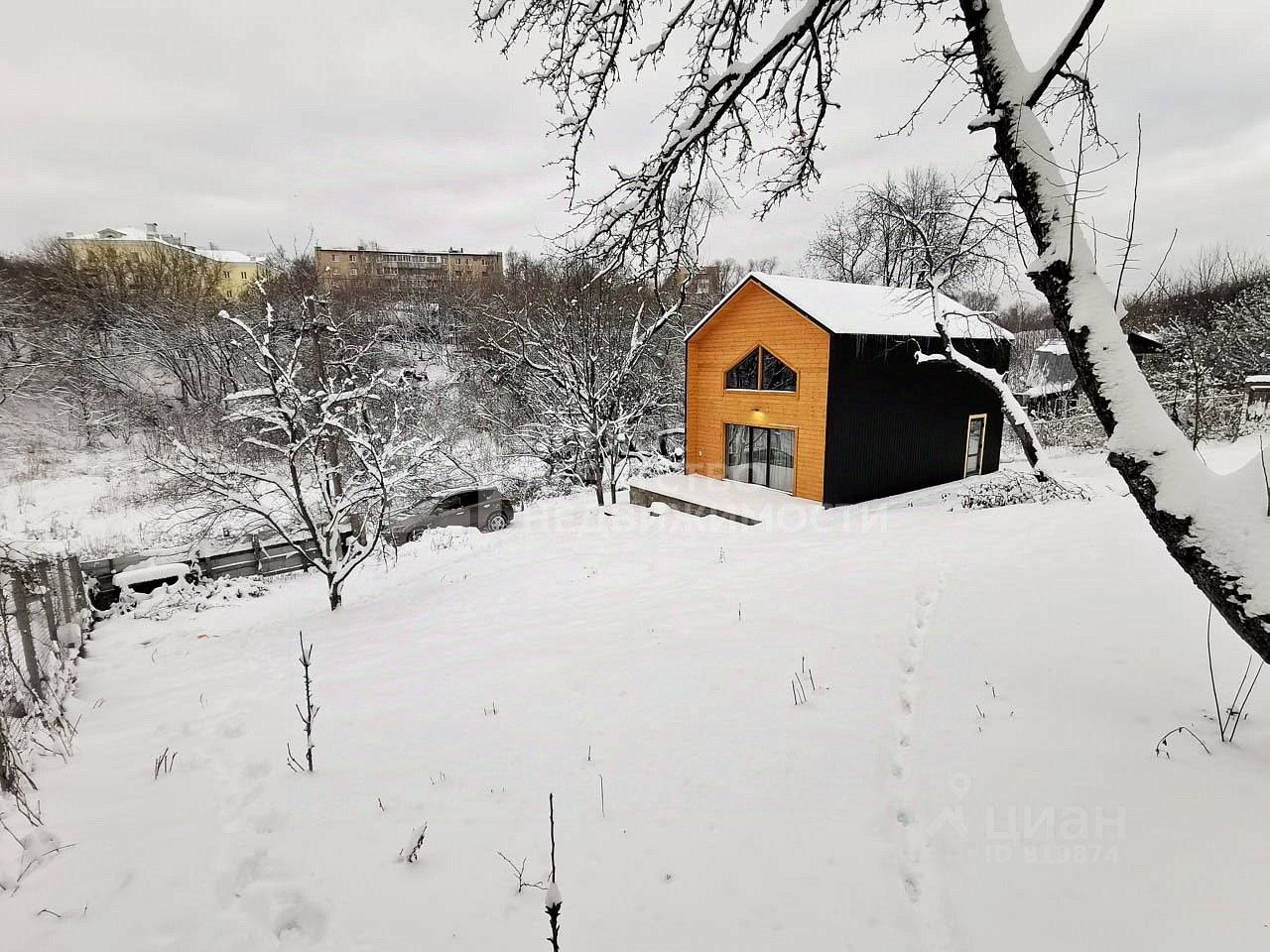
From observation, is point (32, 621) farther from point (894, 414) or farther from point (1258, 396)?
point (1258, 396)

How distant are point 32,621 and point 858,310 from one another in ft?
50.6

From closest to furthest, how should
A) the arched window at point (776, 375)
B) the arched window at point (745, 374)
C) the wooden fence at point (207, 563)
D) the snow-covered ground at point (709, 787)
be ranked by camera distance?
1. the snow-covered ground at point (709, 787)
2. the wooden fence at point (207, 563)
3. the arched window at point (776, 375)
4. the arched window at point (745, 374)

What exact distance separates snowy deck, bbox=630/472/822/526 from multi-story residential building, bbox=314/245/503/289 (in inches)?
1263

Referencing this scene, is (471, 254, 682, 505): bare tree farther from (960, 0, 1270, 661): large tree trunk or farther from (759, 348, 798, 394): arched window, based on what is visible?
(960, 0, 1270, 661): large tree trunk

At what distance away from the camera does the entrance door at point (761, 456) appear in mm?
14508

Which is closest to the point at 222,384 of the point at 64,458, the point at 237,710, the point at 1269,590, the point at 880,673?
the point at 64,458

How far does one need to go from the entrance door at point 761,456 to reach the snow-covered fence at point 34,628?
1331 centimetres

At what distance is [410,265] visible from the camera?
2235 inches

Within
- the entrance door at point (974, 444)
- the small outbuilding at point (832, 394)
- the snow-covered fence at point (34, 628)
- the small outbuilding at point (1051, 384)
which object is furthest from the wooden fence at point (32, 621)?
the small outbuilding at point (1051, 384)

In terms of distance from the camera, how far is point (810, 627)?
Result: 5.04 meters

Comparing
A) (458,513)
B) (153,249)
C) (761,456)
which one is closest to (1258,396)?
(761,456)

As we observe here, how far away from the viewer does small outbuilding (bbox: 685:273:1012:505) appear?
521 inches

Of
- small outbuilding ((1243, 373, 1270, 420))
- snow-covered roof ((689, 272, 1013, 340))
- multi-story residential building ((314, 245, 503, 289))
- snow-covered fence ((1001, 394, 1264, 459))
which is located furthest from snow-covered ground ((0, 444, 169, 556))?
small outbuilding ((1243, 373, 1270, 420))

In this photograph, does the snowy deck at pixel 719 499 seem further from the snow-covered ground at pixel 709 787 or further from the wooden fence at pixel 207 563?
the wooden fence at pixel 207 563
